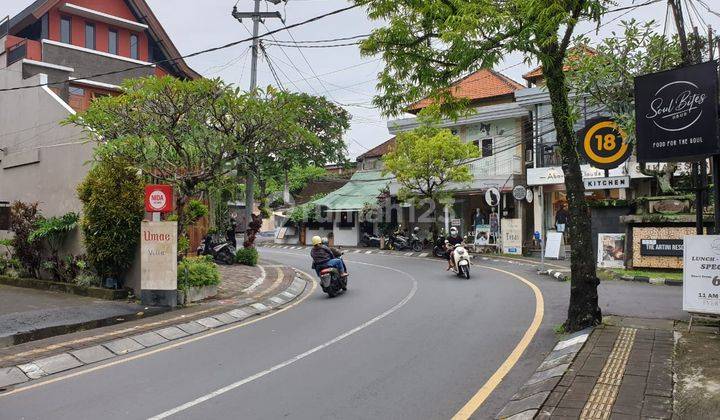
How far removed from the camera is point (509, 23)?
7883 millimetres

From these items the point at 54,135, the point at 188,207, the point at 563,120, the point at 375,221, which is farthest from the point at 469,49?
the point at 375,221

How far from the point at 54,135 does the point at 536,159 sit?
19.6 m

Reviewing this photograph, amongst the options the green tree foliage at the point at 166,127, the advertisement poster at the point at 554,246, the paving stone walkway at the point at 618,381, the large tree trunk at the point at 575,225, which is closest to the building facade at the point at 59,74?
the green tree foliage at the point at 166,127

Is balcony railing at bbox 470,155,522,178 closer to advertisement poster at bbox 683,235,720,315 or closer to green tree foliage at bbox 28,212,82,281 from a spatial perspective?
green tree foliage at bbox 28,212,82,281

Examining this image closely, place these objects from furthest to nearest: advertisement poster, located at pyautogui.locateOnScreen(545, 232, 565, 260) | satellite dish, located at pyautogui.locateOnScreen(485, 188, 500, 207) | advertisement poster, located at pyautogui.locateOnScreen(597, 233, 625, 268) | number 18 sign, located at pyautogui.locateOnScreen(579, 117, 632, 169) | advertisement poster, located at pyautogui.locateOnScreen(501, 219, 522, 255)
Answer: advertisement poster, located at pyautogui.locateOnScreen(501, 219, 522, 255) → satellite dish, located at pyautogui.locateOnScreen(485, 188, 500, 207) → advertisement poster, located at pyautogui.locateOnScreen(545, 232, 565, 260) → advertisement poster, located at pyautogui.locateOnScreen(597, 233, 625, 268) → number 18 sign, located at pyautogui.locateOnScreen(579, 117, 632, 169)

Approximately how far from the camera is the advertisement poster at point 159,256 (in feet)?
37.1

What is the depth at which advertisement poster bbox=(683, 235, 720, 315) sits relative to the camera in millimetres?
7715

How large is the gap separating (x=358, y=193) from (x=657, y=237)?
19.0 m

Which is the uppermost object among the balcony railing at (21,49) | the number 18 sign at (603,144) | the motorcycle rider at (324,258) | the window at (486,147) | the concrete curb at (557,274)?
the balcony railing at (21,49)

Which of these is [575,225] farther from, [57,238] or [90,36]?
[90,36]

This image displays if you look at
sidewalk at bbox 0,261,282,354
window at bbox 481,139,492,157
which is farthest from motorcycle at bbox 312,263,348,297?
window at bbox 481,139,492,157

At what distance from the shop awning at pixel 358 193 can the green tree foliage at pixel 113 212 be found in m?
18.7

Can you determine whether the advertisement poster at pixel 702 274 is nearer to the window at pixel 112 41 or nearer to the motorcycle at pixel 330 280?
the motorcycle at pixel 330 280

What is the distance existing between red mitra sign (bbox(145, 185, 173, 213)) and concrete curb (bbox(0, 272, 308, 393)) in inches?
97.9
